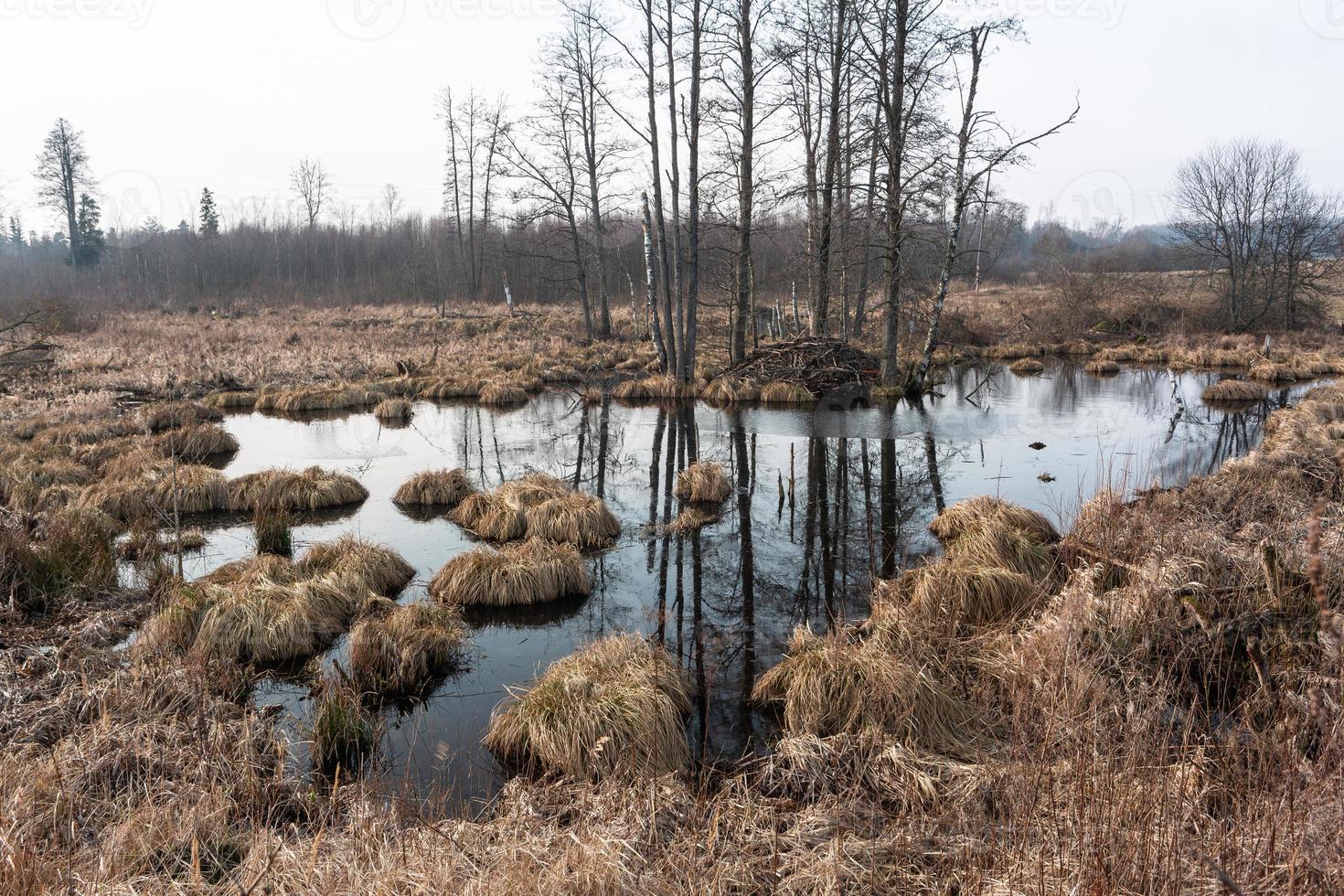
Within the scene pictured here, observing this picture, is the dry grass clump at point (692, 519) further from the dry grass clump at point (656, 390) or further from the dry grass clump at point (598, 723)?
the dry grass clump at point (656, 390)

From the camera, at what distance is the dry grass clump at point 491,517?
378 inches

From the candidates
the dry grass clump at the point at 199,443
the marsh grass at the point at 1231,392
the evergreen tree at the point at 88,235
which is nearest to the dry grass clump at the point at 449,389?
the dry grass clump at the point at 199,443

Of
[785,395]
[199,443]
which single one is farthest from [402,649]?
[785,395]

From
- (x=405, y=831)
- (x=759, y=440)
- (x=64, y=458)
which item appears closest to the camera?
(x=405, y=831)

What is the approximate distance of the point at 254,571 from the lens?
738 cm

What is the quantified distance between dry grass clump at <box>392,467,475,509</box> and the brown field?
195 centimetres

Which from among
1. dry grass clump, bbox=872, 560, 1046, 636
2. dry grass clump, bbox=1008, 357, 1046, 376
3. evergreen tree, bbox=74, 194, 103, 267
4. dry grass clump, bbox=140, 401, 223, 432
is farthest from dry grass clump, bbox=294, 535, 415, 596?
evergreen tree, bbox=74, 194, 103, 267

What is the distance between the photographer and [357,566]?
304 inches

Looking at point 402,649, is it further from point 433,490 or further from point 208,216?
point 208,216

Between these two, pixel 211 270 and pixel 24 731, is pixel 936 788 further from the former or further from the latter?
pixel 211 270

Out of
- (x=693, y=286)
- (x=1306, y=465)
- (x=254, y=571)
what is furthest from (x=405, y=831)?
(x=693, y=286)

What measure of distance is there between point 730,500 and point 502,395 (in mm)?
11395

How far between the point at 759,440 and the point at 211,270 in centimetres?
5364

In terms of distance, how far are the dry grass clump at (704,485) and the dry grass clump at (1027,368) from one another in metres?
19.0
